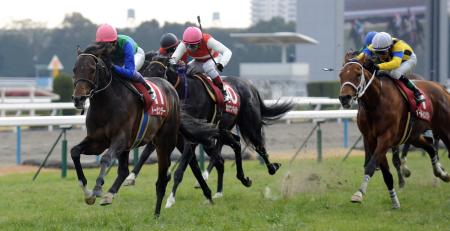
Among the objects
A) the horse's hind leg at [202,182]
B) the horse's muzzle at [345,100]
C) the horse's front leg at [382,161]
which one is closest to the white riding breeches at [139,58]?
the horse's hind leg at [202,182]

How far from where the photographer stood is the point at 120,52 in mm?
7777

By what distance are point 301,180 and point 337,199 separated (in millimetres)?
1058

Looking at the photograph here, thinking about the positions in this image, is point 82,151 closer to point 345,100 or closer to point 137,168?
point 137,168

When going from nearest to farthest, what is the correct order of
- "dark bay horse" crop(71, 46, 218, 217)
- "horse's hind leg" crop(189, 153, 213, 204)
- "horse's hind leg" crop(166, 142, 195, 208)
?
"dark bay horse" crop(71, 46, 218, 217) < "horse's hind leg" crop(189, 153, 213, 204) < "horse's hind leg" crop(166, 142, 195, 208)

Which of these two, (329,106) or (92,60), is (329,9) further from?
(92,60)

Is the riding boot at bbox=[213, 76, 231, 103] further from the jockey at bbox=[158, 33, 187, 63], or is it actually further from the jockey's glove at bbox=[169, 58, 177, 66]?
the jockey's glove at bbox=[169, 58, 177, 66]

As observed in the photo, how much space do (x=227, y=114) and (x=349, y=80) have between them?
80.3 inches


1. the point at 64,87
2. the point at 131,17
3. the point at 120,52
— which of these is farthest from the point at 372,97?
the point at 131,17

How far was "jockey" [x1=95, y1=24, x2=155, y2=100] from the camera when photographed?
24.4ft

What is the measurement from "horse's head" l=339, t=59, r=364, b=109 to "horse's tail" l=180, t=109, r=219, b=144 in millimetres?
1313

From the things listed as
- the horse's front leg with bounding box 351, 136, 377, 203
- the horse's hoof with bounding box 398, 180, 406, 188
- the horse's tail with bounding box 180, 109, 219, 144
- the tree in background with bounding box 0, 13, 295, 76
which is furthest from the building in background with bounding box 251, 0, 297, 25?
the horse's tail with bounding box 180, 109, 219, 144

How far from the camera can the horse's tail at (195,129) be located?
846cm

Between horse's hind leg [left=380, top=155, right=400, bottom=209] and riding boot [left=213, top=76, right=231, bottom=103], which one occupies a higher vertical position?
riding boot [left=213, top=76, right=231, bottom=103]

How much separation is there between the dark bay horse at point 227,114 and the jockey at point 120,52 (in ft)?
4.00
